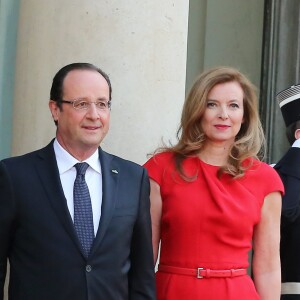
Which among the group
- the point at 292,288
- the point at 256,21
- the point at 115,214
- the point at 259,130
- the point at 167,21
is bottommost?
the point at 292,288

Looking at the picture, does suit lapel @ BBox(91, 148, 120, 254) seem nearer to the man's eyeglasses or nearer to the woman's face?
the man's eyeglasses

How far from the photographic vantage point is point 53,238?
358cm

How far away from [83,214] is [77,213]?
26mm

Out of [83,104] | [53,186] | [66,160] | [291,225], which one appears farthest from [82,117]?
[291,225]

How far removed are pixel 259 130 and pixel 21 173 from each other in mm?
1310

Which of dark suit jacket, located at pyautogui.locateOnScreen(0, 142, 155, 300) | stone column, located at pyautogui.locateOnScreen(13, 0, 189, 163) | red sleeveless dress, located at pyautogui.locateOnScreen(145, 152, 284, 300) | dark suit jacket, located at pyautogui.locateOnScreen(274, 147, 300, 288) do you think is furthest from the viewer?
stone column, located at pyautogui.locateOnScreen(13, 0, 189, 163)

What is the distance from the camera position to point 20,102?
507 cm

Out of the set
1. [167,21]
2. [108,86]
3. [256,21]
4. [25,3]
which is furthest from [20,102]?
[256,21]

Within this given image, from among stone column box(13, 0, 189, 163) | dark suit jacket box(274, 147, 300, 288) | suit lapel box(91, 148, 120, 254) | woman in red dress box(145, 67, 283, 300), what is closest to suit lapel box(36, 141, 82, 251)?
suit lapel box(91, 148, 120, 254)

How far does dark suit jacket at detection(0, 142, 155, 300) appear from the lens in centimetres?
357

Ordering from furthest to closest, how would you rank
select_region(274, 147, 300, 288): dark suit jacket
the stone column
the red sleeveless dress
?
the stone column < select_region(274, 147, 300, 288): dark suit jacket < the red sleeveless dress

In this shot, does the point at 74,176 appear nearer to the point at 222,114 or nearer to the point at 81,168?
the point at 81,168

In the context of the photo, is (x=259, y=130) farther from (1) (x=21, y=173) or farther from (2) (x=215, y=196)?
(1) (x=21, y=173)

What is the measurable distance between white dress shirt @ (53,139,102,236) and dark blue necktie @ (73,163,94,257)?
0.02 meters
